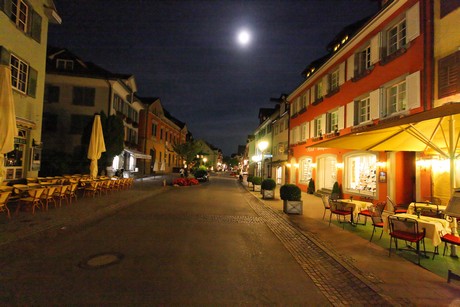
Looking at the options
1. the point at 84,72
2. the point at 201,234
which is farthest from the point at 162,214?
the point at 84,72

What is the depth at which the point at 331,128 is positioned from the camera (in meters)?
17.5

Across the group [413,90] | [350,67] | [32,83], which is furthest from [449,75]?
[32,83]

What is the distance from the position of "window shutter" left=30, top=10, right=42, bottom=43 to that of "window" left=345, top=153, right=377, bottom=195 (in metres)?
17.6

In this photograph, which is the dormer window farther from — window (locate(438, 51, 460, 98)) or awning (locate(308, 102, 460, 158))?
window (locate(438, 51, 460, 98))

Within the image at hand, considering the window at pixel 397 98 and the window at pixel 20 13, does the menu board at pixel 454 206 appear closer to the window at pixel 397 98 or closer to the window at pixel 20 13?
the window at pixel 397 98

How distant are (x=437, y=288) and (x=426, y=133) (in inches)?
165

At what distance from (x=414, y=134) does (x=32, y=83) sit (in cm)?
1626

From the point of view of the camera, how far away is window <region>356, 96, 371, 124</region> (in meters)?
13.6

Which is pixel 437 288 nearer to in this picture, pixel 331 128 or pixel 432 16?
pixel 432 16

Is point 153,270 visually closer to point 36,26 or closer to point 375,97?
point 375,97

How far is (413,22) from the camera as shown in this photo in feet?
33.9

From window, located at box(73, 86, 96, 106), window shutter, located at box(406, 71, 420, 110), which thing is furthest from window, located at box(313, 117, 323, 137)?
window, located at box(73, 86, 96, 106)

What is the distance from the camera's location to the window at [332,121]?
16938 millimetres

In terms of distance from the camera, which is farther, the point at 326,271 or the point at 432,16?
the point at 432,16
